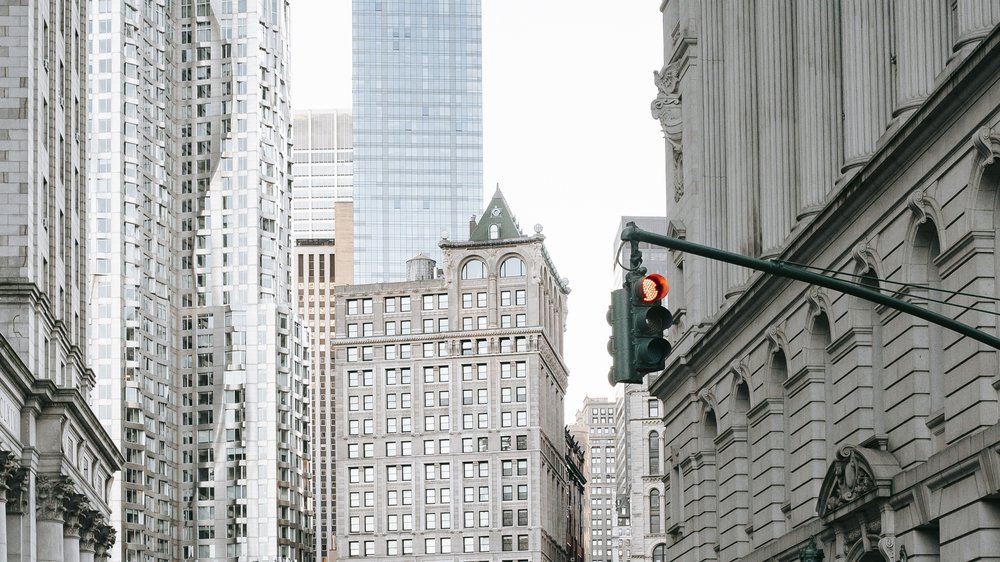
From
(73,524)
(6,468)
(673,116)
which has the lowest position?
(73,524)

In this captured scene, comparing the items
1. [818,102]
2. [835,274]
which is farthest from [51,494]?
[835,274]

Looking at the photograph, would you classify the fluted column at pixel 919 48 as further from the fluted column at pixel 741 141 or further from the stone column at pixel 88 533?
the stone column at pixel 88 533

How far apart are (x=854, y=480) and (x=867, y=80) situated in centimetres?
1046

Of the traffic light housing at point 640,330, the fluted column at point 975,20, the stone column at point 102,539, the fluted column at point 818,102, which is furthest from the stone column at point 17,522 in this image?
the traffic light housing at point 640,330

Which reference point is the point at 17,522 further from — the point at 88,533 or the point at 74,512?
the point at 88,533

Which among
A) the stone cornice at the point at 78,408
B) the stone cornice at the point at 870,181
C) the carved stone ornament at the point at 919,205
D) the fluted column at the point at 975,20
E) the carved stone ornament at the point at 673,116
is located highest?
the carved stone ornament at the point at 673,116

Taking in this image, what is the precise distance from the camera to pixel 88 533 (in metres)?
81.9

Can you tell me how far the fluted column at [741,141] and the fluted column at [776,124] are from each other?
6.17 ft

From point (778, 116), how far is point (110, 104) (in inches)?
5519

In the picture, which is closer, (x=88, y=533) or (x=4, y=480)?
(x=4, y=480)

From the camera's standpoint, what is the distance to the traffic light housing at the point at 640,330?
1975 centimetres

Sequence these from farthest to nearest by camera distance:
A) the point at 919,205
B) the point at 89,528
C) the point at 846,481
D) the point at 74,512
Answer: the point at 89,528, the point at 74,512, the point at 846,481, the point at 919,205

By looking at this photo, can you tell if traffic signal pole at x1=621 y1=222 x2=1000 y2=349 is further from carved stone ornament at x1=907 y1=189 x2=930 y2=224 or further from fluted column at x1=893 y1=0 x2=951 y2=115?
fluted column at x1=893 y1=0 x2=951 y2=115

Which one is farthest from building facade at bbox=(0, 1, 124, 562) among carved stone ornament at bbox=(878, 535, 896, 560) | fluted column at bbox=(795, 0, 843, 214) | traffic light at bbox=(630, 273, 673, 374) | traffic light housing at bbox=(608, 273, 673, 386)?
traffic light at bbox=(630, 273, 673, 374)
